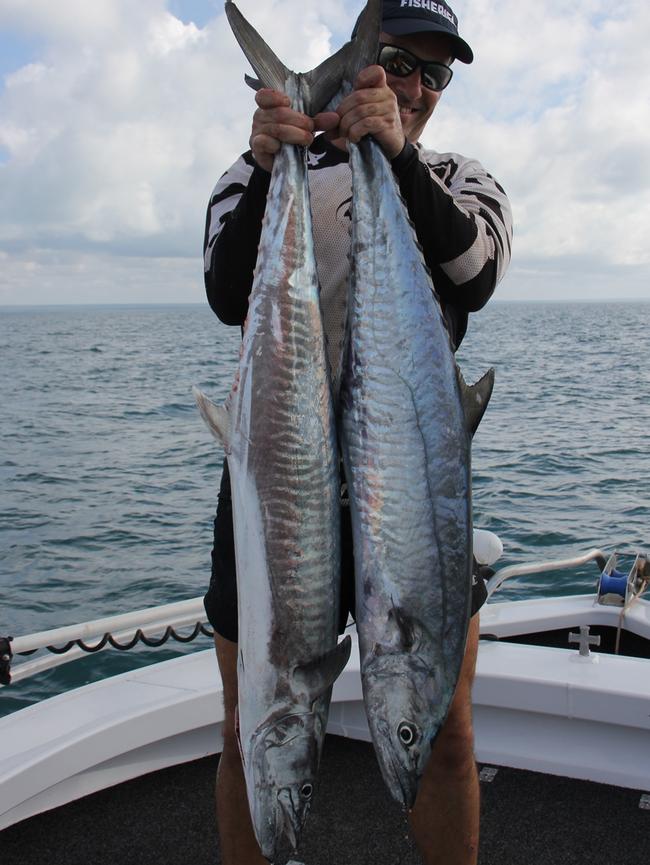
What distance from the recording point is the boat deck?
9.20ft

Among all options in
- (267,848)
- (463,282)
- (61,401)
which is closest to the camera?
(267,848)

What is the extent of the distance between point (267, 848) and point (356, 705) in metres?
1.70

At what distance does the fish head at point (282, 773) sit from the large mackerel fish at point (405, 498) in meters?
0.14

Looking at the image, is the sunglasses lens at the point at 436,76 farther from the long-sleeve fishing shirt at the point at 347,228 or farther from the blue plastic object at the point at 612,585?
the blue plastic object at the point at 612,585

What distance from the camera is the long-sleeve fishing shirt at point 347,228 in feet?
5.74

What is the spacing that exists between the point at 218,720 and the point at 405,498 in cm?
187

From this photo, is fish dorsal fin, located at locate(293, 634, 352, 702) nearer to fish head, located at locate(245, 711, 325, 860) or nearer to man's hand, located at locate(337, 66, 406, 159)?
fish head, located at locate(245, 711, 325, 860)

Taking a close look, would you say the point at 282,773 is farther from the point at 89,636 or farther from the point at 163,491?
the point at 163,491

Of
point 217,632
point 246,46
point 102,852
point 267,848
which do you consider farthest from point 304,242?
point 102,852

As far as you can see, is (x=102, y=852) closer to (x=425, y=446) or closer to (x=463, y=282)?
(x=425, y=446)

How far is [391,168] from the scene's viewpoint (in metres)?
1.70

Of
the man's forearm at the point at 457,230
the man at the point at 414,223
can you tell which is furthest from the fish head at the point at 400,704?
the man's forearm at the point at 457,230

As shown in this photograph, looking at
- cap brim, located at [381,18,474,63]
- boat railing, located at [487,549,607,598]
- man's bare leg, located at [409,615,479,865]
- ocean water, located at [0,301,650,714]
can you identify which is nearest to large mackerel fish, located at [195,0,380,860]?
cap brim, located at [381,18,474,63]

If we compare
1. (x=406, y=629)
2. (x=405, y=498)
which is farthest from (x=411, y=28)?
(x=406, y=629)
